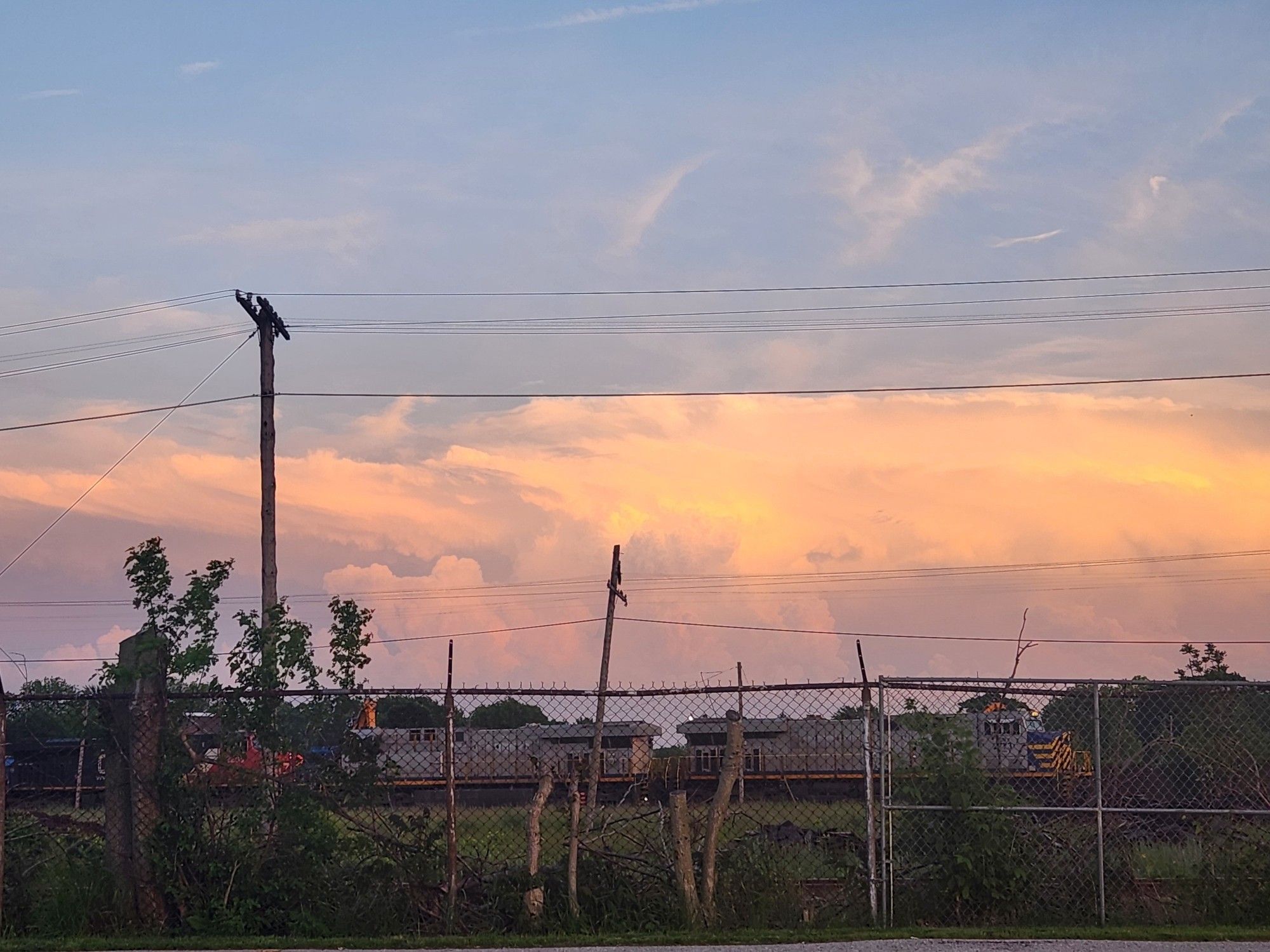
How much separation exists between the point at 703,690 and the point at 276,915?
376 centimetres

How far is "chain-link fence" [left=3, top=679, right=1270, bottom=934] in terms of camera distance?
9.95 meters

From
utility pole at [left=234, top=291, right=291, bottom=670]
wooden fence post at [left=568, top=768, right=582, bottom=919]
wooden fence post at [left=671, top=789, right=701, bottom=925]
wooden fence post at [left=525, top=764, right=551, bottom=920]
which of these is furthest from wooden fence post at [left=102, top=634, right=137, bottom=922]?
utility pole at [left=234, top=291, right=291, bottom=670]

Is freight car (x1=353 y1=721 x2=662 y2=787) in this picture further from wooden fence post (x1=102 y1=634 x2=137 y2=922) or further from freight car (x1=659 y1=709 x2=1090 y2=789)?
wooden fence post (x1=102 y1=634 x2=137 y2=922)

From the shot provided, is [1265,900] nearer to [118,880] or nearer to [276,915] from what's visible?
[276,915]

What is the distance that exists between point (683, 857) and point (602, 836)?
75cm

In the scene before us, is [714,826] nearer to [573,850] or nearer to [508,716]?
[573,850]

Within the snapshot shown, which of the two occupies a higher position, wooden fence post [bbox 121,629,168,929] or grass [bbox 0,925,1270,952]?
wooden fence post [bbox 121,629,168,929]

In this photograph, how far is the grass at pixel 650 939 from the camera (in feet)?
30.8

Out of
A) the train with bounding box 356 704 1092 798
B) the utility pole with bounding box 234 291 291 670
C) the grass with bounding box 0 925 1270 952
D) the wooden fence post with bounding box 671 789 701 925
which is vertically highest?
the utility pole with bounding box 234 291 291 670

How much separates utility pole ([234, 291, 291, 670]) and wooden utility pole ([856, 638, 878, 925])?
1738 cm

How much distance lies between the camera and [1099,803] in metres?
9.97

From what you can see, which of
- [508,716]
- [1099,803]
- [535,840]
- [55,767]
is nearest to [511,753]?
[508,716]

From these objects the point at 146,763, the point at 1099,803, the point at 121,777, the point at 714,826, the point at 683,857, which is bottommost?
the point at 683,857

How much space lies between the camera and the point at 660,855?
1022cm
